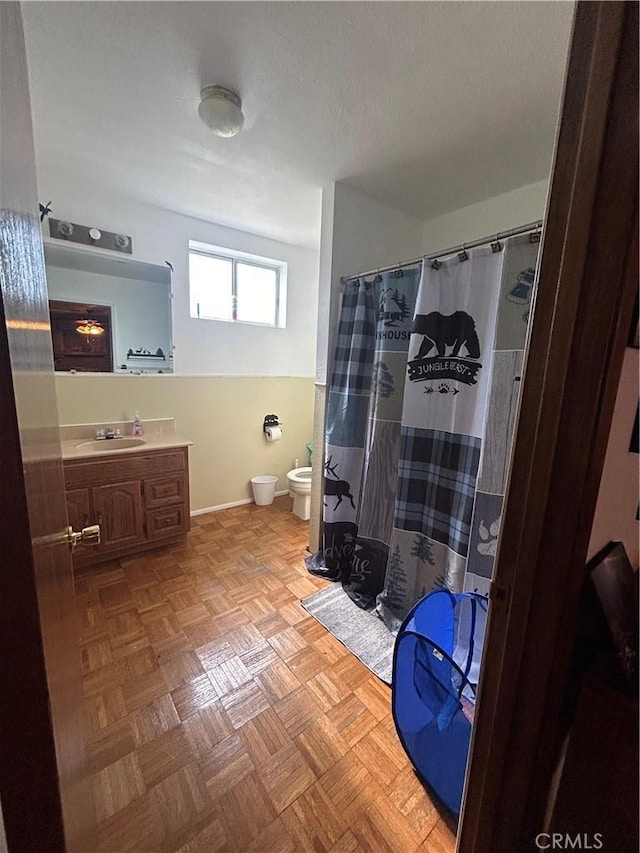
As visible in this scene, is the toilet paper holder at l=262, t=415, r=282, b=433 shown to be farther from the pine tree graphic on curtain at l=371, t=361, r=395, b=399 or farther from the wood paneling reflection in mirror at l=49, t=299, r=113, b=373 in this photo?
the pine tree graphic on curtain at l=371, t=361, r=395, b=399

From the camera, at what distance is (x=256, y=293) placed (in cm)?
317

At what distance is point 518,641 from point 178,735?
1350mm

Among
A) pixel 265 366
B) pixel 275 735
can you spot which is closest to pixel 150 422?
pixel 265 366

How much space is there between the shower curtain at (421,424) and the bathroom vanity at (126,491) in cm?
108

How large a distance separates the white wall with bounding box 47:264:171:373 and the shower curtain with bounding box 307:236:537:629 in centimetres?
154

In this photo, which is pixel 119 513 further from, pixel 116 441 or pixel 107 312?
pixel 107 312

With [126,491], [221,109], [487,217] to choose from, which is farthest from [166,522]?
[487,217]

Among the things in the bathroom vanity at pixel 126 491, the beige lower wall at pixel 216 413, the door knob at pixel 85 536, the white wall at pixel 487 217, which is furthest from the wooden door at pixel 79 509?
the white wall at pixel 487 217

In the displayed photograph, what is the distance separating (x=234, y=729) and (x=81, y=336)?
2.56 meters

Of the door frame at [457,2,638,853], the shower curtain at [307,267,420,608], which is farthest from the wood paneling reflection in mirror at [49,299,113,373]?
the door frame at [457,2,638,853]

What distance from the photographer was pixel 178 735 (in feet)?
4.09

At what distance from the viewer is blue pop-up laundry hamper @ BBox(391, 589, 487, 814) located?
1039 mm

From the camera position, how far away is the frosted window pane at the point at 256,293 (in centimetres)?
307

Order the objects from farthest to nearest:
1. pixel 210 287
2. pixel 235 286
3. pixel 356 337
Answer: pixel 235 286
pixel 210 287
pixel 356 337
